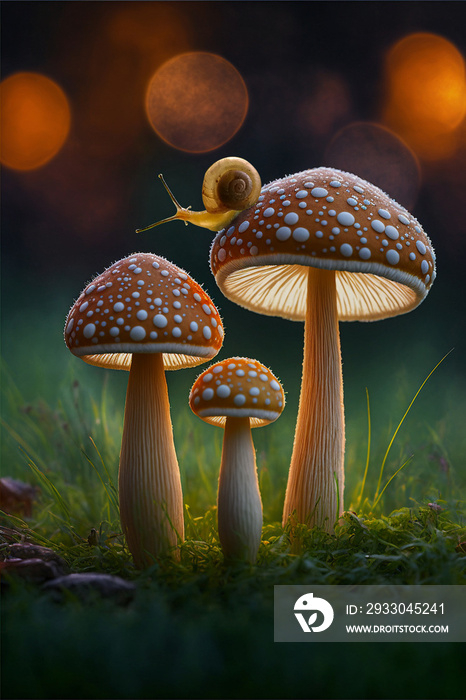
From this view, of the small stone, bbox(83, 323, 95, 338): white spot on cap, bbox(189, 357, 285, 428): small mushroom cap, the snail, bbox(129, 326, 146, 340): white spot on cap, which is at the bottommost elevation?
the small stone

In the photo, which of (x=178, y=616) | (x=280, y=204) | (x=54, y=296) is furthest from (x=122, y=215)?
(x=178, y=616)

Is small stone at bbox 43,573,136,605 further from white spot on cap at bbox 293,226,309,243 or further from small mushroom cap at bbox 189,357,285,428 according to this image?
white spot on cap at bbox 293,226,309,243

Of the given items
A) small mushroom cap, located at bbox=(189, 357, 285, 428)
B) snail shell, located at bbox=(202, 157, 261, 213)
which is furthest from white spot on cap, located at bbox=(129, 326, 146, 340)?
snail shell, located at bbox=(202, 157, 261, 213)

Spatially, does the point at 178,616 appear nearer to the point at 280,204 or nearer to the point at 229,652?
the point at 229,652

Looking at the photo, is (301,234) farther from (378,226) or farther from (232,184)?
(232,184)

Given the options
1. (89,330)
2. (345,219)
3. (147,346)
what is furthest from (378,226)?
(89,330)

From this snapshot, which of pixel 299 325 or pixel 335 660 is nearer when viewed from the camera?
pixel 335 660
